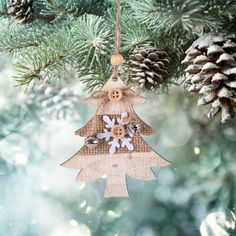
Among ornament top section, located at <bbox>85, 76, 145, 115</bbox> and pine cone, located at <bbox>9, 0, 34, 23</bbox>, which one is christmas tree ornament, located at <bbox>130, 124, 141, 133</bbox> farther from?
pine cone, located at <bbox>9, 0, 34, 23</bbox>

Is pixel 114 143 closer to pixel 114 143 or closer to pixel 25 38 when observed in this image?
pixel 114 143

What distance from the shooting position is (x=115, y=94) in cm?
54

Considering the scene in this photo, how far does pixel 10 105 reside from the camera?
83cm

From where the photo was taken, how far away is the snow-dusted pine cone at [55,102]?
818 mm

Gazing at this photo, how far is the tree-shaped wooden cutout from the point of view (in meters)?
0.55

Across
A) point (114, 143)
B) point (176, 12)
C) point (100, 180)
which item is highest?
point (176, 12)

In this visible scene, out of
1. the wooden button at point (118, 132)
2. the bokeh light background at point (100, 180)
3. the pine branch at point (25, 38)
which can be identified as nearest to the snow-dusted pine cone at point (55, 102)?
the bokeh light background at point (100, 180)

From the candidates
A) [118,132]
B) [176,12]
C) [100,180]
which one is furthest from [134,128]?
[100,180]

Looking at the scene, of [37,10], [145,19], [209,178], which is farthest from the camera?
[209,178]

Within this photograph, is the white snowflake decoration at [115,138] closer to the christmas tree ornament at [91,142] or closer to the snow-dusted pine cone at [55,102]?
the christmas tree ornament at [91,142]

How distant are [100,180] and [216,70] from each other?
35cm

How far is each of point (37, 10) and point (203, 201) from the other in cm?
35

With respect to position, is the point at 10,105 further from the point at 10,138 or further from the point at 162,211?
the point at 162,211

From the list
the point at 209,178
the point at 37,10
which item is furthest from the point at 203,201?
the point at 37,10
